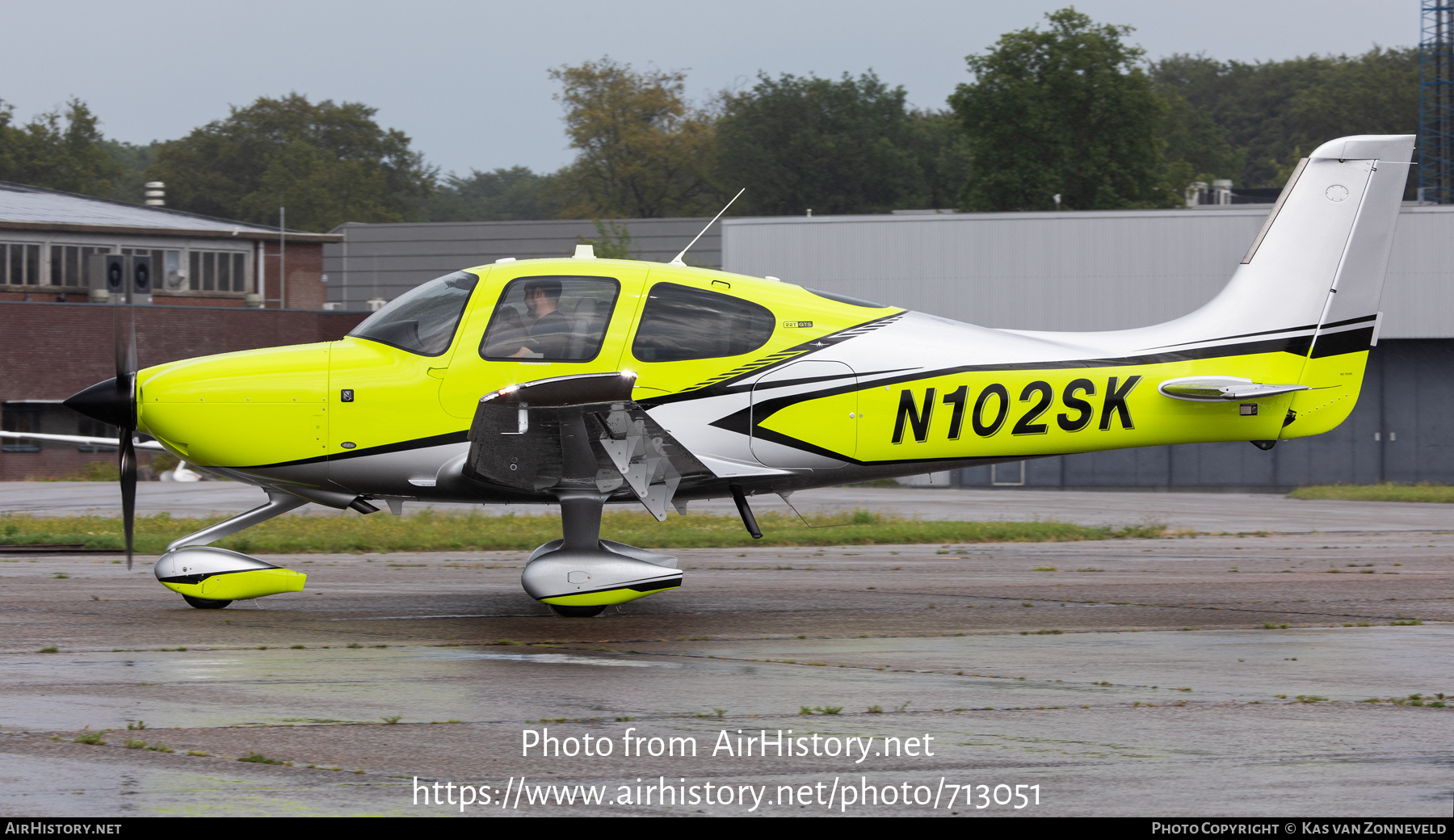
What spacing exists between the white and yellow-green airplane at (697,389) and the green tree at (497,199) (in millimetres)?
76637

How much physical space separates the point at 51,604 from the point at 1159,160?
57964mm

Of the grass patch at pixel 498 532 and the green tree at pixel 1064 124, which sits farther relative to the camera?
the green tree at pixel 1064 124

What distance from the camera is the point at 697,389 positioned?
9422mm

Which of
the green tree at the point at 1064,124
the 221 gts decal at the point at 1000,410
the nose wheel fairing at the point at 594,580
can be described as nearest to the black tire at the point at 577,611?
the nose wheel fairing at the point at 594,580

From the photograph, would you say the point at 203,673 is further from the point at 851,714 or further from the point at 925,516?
the point at 925,516

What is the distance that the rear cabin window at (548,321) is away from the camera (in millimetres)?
9086

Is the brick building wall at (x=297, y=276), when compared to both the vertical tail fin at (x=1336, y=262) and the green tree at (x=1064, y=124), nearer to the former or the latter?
the green tree at (x=1064, y=124)

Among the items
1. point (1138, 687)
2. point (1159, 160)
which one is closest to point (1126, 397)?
point (1138, 687)

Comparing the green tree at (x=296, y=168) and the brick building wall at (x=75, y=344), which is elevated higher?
the green tree at (x=296, y=168)

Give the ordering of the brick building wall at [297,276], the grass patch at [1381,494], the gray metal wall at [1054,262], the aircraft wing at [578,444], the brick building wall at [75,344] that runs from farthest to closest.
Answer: the brick building wall at [297,276]
the brick building wall at [75,344]
the gray metal wall at [1054,262]
the grass patch at [1381,494]
the aircraft wing at [578,444]

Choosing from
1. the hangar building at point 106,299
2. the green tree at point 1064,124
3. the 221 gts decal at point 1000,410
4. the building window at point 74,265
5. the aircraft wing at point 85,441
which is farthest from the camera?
the green tree at point 1064,124

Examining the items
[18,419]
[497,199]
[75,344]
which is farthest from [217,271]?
[497,199]

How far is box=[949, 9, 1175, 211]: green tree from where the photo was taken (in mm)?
58562

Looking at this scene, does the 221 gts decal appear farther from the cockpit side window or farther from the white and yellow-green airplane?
the cockpit side window
